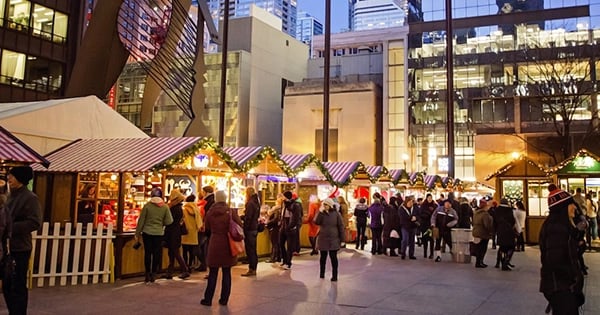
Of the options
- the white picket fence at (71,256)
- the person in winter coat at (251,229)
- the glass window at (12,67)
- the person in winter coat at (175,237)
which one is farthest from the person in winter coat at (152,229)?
the glass window at (12,67)

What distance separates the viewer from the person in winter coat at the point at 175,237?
10.4 meters

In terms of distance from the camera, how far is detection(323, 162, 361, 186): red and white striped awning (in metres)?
17.9

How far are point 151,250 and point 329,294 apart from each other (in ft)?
11.2

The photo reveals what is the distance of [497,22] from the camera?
152 ft

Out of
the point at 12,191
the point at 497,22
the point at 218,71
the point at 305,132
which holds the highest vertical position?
the point at 497,22

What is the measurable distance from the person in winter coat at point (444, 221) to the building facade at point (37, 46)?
2369 centimetres

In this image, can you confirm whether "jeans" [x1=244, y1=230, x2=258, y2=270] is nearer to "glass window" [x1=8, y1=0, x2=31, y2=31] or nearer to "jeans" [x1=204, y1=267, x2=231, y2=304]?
"jeans" [x1=204, y1=267, x2=231, y2=304]

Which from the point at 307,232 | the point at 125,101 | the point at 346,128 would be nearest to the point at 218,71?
the point at 125,101

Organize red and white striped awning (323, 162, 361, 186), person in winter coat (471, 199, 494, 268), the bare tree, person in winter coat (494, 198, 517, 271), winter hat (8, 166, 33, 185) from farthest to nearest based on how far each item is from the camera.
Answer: the bare tree < red and white striped awning (323, 162, 361, 186) < person in winter coat (471, 199, 494, 268) < person in winter coat (494, 198, 517, 271) < winter hat (8, 166, 33, 185)

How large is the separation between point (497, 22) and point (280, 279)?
42.3m

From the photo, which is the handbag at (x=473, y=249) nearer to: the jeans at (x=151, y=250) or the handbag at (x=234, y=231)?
the handbag at (x=234, y=231)

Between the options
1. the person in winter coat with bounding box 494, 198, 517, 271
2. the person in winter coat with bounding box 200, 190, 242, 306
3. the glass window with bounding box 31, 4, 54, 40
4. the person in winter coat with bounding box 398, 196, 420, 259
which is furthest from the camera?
the glass window with bounding box 31, 4, 54, 40

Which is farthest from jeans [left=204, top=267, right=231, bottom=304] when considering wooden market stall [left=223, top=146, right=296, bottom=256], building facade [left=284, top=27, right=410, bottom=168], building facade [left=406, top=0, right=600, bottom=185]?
building facade [left=284, top=27, right=410, bottom=168]

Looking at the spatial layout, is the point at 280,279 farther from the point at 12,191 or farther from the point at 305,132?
→ the point at 305,132
